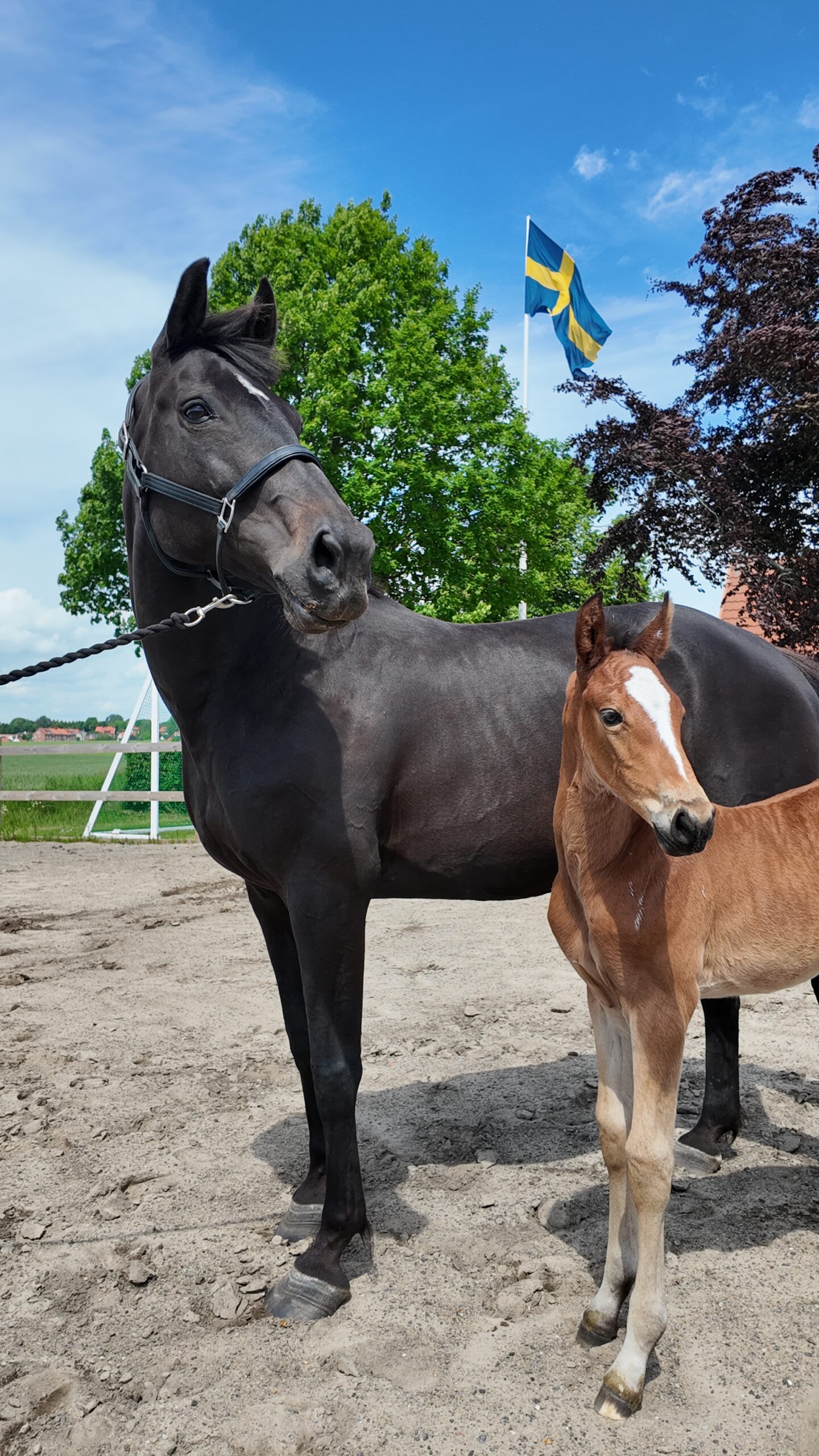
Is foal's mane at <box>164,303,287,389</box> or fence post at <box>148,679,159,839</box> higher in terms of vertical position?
foal's mane at <box>164,303,287,389</box>

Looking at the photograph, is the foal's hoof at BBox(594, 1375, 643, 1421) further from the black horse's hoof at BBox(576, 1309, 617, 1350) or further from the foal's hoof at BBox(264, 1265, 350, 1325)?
the foal's hoof at BBox(264, 1265, 350, 1325)

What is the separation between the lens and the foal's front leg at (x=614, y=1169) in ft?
8.12

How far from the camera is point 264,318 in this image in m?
3.00

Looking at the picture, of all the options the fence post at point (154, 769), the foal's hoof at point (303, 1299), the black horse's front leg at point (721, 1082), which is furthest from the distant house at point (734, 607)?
the foal's hoof at point (303, 1299)

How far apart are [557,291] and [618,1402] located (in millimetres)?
21086

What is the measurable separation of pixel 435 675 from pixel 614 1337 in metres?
2.12

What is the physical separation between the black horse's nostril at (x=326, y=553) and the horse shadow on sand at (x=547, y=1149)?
235cm

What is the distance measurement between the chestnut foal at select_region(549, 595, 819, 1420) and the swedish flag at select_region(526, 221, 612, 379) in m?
18.3

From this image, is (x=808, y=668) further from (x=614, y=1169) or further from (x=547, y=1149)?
(x=547, y=1149)

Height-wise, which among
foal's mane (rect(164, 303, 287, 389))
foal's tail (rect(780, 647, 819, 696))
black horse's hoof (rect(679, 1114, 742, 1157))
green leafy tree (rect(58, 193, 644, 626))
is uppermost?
green leafy tree (rect(58, 193, 644, 626))

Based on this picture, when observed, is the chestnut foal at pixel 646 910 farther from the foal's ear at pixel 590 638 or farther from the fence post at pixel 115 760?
the fence post at pixel 115 760

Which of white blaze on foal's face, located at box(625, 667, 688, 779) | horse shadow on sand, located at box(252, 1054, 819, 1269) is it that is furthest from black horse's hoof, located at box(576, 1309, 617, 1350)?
white blaze on foal's face, located at box(625, 667, 688, 779)

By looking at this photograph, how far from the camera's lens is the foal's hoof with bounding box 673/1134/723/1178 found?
3514mm

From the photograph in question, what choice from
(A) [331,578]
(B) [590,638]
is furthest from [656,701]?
(A) [331,578]
